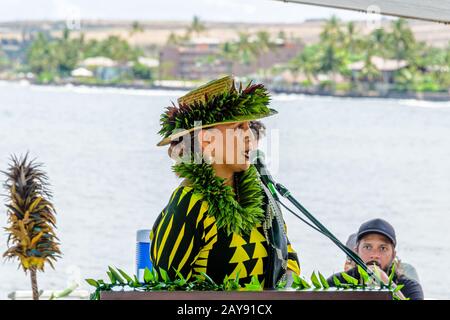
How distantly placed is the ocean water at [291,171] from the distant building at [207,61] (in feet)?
17.7

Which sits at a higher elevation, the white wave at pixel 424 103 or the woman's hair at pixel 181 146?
the white wave at pixel 424 103

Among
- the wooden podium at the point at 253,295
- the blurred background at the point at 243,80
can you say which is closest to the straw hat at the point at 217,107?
the wooden podium at the point at 253,295

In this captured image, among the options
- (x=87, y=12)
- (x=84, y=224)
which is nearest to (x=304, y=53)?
(x=87, y=12)

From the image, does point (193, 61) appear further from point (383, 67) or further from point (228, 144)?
point (228, 144)

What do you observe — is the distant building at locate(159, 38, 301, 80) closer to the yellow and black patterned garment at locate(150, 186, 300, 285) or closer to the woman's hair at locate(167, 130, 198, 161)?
the woman's hair at locate(167, 130, 198, 161)

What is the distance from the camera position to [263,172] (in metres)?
2.88

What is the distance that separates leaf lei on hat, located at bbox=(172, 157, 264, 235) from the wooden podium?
44 centimetres

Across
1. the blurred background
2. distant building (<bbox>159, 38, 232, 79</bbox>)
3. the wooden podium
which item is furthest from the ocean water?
distant building (<bbox>159, 38, 232, 79</bbox>)

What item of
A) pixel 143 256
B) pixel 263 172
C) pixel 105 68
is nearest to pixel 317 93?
pixel 105 68

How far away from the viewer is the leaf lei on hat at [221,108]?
274 cm

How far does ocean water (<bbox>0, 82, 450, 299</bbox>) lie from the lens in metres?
16.2

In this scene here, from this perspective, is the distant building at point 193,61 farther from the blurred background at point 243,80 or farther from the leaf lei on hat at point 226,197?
the leaf lei on hat at point 226,197

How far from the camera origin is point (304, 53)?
80.2m
